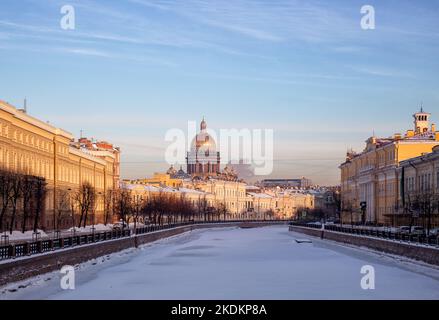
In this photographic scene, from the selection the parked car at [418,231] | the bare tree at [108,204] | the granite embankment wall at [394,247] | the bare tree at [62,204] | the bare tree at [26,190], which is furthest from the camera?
the bare tree at [108,204]

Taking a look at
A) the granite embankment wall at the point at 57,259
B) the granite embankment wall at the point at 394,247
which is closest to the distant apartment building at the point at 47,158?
the granite embankment wall at the point at 57,259

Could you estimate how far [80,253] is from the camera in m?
39.6

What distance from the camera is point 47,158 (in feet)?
234

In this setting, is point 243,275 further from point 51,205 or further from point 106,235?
point 51,205

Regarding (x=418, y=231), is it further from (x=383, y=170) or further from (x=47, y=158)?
(x=47, y=158)

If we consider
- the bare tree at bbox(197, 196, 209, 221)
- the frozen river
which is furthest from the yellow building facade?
the bare tree at bbox(197, 196, 209, 221)

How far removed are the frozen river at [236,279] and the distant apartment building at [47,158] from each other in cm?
1444

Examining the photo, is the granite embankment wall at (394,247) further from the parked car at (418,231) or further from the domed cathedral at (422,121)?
the domed cathedral at (422,121)

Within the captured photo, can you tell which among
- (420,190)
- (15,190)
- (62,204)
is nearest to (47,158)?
(62,204)

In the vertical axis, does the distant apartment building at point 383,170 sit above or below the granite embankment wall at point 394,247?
above

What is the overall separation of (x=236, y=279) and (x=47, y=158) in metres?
40.9

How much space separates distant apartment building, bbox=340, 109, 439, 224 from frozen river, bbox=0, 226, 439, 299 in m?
34.2

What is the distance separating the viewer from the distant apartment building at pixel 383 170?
81.9 meters
